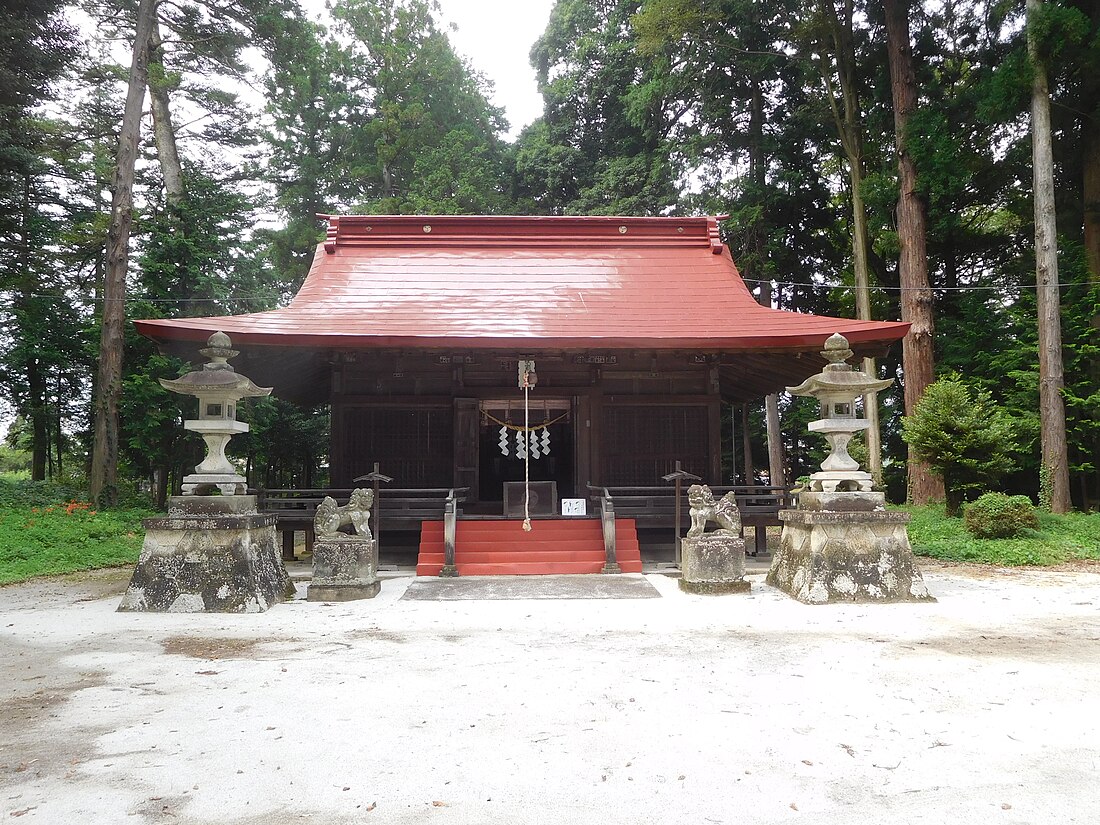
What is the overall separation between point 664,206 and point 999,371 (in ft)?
32.4

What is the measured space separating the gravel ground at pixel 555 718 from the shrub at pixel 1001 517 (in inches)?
188

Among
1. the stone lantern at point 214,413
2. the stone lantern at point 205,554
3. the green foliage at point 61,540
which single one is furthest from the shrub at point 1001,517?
the green foliage at point 61,540

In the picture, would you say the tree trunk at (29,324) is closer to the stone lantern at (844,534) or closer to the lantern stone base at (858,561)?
the stone lantern at (844,534)

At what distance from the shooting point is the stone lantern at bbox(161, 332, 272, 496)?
7.12 metres

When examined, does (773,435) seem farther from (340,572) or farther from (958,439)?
(340,572)

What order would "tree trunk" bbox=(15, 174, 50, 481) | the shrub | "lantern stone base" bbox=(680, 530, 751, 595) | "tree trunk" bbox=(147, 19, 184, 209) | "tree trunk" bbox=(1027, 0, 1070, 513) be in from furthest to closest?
"tree trunk" bbox=(147, 19, 184, 209) < "tree trunk" bbox=(15, 174, 50, 481) < "tree trunk" bbox=(1027, 0, 1070, 513) < the shrub < "lantern stone base" bbox=(680, 530, 751, 595)

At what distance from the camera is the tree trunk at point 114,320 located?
13680 millimetres

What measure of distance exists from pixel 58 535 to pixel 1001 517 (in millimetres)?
14995

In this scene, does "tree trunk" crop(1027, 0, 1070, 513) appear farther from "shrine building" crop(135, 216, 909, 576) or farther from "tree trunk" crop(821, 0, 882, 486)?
"shrine building" crop(135, 216, 909, 576)

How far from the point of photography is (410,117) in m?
23.3

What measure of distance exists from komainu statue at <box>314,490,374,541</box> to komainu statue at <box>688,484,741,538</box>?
12.0ft

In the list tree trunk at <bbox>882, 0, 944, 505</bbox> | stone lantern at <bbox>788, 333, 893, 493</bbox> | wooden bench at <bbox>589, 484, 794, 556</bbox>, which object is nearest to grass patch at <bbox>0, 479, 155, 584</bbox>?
wooden bench at <bbox>589, 484, 794, 556</bbox>

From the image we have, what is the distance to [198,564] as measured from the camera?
6.70m

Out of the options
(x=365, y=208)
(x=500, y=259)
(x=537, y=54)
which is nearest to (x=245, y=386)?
(x=500, y=259)
